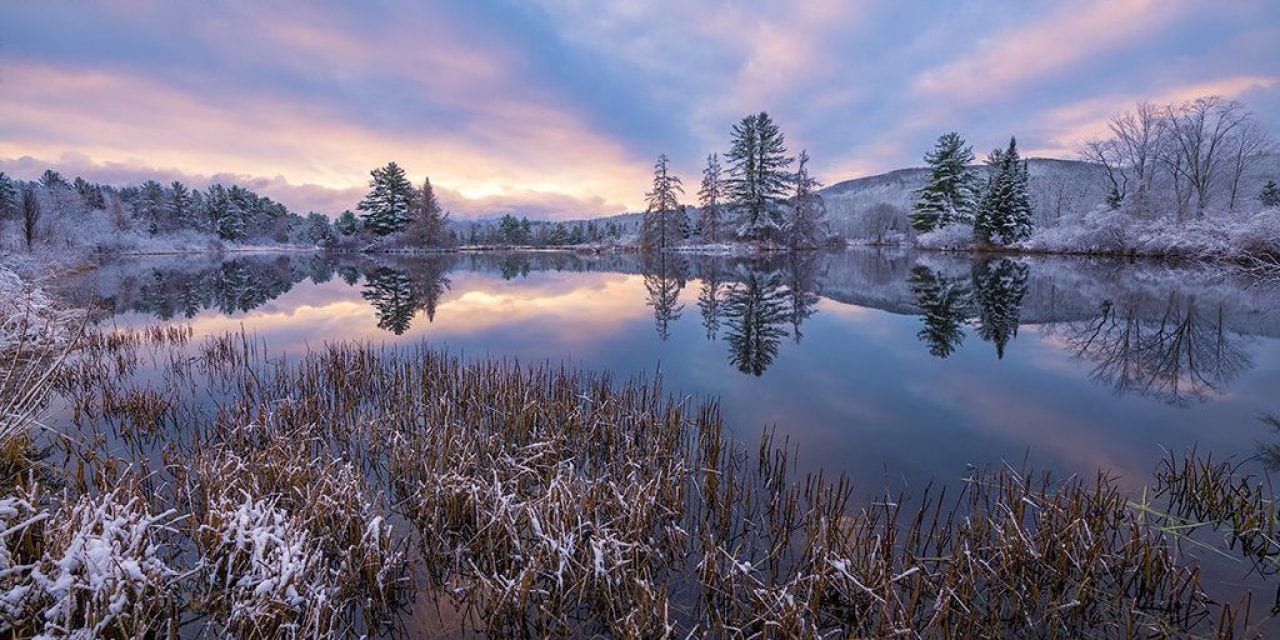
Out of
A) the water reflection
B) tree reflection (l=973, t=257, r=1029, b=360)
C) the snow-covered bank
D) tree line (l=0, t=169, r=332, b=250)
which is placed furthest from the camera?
tree line (l=0, t=169, r=332, b=250)

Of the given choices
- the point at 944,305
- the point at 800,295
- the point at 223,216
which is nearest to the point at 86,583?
the point at 944,305

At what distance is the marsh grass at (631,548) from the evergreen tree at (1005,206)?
46.1 metres

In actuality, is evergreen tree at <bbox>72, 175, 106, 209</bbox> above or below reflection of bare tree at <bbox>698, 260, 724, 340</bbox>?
above

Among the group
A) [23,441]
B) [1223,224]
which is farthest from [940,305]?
[1223,224]

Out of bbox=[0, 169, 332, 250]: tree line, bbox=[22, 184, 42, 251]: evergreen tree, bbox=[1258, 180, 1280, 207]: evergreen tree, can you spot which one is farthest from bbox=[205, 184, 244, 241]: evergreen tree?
bbox=[1258, 180, 1280, 207]: evergreen tree

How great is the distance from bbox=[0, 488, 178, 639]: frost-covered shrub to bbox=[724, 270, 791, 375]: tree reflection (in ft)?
28.5

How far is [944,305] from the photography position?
17688 millimetres

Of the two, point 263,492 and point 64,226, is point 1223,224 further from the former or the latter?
point 64,226

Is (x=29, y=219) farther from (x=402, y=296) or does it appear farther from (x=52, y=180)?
(x=52, y=180)

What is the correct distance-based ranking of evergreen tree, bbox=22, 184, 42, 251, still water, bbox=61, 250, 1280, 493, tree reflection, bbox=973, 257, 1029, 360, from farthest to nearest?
1. evergreen tree, bbox=22, 184, 42, 251
2. tree reflection, bbox=973, 257, 1029, 360
3. still water, bbox=61, 250, 1280, 493

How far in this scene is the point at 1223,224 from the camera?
30766mm

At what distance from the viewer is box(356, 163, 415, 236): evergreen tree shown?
205 feet

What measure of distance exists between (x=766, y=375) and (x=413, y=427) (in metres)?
6.30

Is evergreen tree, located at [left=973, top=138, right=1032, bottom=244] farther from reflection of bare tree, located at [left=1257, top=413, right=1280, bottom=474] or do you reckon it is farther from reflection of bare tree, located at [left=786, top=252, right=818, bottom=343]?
reflection of bare tree, located at [left=1257, top=413, right=1280, bottom=474]
